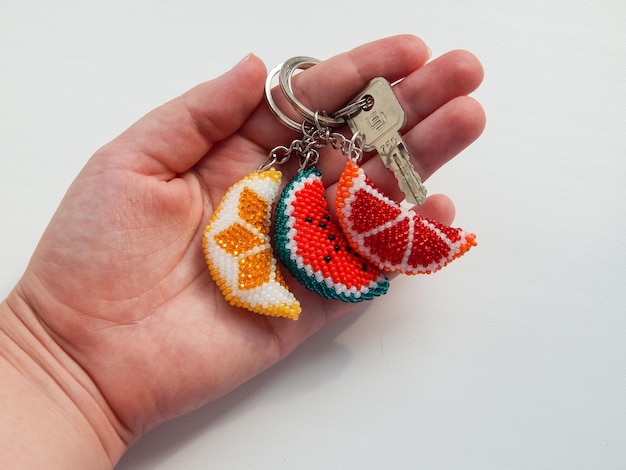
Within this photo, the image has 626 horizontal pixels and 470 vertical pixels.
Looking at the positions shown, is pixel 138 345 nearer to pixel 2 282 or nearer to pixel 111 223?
pixel 111 223

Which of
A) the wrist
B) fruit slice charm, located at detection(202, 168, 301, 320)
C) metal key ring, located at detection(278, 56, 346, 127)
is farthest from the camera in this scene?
metal key ring, located at detection(278, 56, 346, 127)

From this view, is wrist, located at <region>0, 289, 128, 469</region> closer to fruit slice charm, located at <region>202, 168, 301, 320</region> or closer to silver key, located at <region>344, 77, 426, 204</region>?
fruit slice charm, located at <region>202, 168, 301, 320</region>

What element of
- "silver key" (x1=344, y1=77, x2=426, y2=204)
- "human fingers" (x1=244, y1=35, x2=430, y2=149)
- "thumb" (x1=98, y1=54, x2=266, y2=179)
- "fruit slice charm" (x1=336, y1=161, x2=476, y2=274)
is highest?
"thumb" (x1=98, y1=54, x2=266, y2=179)

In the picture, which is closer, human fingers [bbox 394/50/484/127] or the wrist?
the wrist

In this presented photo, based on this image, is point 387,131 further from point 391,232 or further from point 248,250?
point 248,250

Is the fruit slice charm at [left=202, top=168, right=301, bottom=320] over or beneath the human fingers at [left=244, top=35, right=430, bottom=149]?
beneath

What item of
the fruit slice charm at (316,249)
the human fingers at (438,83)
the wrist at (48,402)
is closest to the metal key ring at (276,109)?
the fruit slice charm at (316,249)

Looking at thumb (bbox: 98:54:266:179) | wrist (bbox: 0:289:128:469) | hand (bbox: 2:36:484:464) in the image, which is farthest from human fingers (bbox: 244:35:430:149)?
wrist (bbox: 0:289:128:469)
